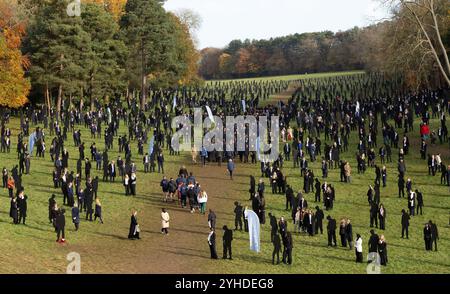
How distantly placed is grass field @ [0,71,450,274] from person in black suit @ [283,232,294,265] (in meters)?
0.27

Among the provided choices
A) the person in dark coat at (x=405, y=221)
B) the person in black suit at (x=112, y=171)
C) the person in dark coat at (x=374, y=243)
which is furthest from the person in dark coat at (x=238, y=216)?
the person in black suit at (x=112, y=171)

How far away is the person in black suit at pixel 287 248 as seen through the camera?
A: 60.3ft

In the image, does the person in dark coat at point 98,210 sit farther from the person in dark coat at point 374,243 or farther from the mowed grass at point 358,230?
the person in dark coat at point 374,243

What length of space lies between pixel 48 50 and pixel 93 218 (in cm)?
2675

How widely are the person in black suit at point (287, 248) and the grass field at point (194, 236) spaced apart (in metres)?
0.27

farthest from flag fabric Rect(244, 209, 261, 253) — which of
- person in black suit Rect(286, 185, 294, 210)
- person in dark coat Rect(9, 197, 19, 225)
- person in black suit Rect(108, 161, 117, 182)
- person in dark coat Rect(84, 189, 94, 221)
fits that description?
person in black suit Rect(108, 161, 117, 182)

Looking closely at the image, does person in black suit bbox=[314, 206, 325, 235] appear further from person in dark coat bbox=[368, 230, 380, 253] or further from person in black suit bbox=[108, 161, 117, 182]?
person in black suit bbox=[108, 161, 117, 182]

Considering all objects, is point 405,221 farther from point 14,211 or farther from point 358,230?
point 14,211

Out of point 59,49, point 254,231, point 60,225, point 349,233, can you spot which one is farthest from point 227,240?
point 59,49

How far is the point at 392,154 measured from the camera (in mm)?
34406

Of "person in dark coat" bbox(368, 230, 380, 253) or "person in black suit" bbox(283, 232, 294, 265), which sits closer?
"person in black suit" bbox(283, 232, 294, 265)

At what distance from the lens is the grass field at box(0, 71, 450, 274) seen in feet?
59.5
